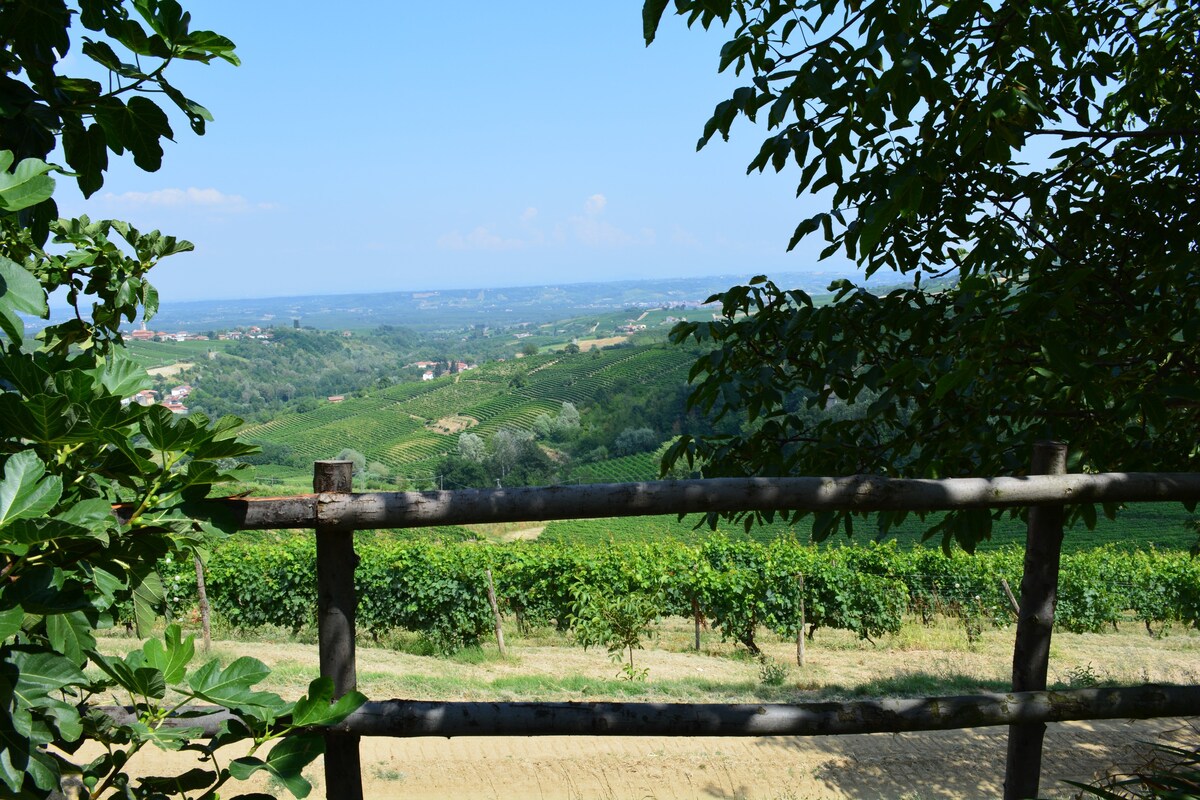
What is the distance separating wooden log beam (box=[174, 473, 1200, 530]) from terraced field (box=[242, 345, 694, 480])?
64.7m

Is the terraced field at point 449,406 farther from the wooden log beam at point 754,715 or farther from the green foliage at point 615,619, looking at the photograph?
the wooden log beam at point 754,715

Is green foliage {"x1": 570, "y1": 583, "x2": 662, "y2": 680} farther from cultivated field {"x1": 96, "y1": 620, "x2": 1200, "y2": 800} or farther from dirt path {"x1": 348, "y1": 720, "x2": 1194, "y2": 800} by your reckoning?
dirt path {"x1": 348, "y1": 720, "x2": 1194, "y2": 800}

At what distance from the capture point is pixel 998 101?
236 cm

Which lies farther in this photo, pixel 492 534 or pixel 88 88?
pixel 492 534

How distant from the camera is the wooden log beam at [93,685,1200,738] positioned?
5.59 feet

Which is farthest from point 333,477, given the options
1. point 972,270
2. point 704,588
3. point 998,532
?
point 998,532

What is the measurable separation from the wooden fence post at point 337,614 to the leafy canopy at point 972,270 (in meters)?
1.21

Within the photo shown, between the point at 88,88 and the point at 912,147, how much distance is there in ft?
6.69

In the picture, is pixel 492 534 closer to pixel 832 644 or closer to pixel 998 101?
pixel 832 644

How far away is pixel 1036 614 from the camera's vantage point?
1.92 m

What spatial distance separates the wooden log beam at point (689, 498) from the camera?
5.30 ft

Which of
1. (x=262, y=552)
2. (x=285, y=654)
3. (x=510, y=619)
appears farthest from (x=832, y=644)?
(x=262, y=552)

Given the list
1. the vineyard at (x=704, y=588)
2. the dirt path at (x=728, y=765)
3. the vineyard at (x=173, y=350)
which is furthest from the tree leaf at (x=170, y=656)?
the vineyard at (x=173, y=350)

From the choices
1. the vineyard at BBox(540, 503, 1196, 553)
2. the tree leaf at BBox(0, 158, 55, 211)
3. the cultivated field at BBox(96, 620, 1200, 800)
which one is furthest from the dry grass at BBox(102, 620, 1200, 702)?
the vineyard at BBox(540, 503, 1196, 553)
